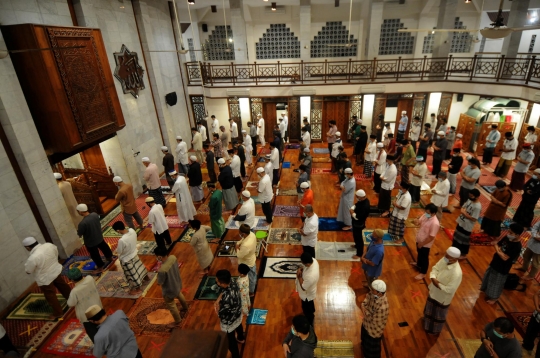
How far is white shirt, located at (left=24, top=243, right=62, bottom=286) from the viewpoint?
4.61 metres

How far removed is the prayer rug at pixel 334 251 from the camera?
613 centimetres

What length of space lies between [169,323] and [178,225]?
3.03 m

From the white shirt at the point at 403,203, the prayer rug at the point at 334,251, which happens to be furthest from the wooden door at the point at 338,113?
the prayer rug at the point at 334,251

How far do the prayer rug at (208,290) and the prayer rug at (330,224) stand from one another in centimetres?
283

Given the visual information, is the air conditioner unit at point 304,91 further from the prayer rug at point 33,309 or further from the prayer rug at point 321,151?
the prayer rug at point 33,309

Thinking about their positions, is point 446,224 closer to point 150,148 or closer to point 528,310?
point 528,310

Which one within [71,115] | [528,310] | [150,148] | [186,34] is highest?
[186,34]

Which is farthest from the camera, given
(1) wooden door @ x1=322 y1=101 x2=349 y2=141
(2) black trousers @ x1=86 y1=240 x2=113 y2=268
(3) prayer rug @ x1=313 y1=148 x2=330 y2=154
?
(1) wooden door @ x1=322 y1=101 x2=349 y2=141

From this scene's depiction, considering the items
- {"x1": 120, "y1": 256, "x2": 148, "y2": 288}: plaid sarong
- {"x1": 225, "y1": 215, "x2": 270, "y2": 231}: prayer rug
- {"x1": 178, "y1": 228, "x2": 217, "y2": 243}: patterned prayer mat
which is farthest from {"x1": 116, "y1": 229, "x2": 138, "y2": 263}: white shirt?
{"x1": 225, "y1": 215, "x2": 270, "y2": 231}: prayer rug

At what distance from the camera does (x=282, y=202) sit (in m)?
8.43

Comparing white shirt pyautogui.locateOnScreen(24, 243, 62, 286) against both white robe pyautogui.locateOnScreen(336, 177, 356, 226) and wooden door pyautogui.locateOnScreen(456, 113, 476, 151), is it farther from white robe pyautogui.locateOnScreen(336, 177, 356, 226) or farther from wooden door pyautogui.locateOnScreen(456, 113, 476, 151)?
wooden door pyautogui.locateOnScreen(456, 113, 476, 151)

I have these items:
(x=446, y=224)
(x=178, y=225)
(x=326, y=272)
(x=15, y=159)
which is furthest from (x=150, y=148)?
(x=446, y=224)

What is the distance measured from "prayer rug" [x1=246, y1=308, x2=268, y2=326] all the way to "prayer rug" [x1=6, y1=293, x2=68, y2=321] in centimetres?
339

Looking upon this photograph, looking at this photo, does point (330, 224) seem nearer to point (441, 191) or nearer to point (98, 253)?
point (441, 191)
